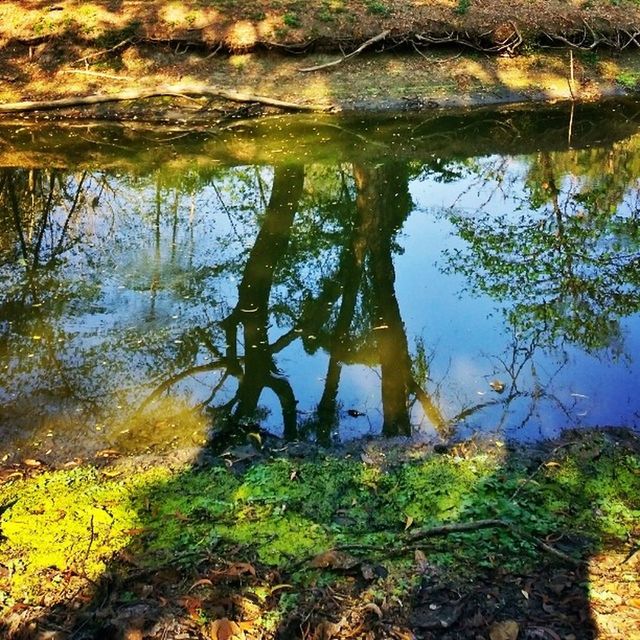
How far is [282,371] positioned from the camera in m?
6.57

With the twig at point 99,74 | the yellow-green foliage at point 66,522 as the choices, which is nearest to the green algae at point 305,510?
the yellow-green foliage at point 66,522

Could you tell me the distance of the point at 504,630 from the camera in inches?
132

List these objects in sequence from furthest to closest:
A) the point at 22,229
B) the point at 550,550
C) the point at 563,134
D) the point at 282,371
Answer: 1. the point at 563,134
2. the point at 22,229
3. the point at 282,371
4. the point at 550,550

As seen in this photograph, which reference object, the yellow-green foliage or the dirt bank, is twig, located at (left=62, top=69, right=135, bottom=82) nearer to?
the dirt bank

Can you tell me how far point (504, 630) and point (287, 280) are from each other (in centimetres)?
550

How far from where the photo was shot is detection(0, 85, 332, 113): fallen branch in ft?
48.6

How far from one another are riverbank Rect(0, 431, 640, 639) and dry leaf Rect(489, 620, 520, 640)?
10mm

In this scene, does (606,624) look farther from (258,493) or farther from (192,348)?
(192,348)

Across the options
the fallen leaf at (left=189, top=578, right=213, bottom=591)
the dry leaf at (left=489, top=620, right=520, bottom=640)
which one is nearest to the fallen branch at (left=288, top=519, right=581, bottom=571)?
the fallen leaf at (left=189, top=578, right=213, bottom=591)

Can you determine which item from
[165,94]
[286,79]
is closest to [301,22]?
[286,79]

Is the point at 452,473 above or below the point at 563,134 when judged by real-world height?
below

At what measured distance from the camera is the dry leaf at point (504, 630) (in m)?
3.33

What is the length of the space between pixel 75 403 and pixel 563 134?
39.0 feet

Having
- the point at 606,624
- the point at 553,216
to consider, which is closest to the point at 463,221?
the point at 553,216
